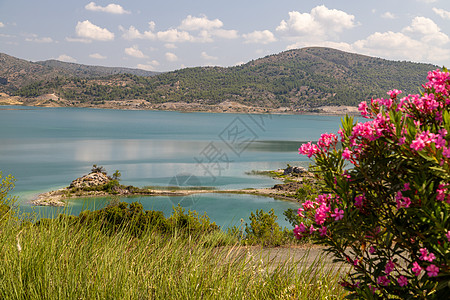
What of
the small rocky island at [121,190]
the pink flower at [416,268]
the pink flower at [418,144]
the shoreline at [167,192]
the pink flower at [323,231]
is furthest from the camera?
the small rocky island at [121,190]

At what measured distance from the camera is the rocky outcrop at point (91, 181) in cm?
4738

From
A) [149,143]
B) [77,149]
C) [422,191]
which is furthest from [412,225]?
[149,143]

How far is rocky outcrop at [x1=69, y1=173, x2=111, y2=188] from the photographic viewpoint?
47.4 meters

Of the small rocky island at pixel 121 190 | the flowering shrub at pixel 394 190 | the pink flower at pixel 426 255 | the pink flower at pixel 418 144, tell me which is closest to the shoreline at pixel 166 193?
the small rocky island at pixel 121 190

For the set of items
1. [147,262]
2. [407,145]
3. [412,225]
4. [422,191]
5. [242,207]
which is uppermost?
[407,145]

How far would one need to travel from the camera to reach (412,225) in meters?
2.58

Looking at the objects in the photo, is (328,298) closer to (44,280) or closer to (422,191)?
(422,191)

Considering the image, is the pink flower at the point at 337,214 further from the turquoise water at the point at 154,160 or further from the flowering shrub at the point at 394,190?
the turquoise water at the point at 154,160

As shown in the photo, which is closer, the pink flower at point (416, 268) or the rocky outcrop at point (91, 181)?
the pink flower at point (416, 268)

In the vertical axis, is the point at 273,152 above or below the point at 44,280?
below

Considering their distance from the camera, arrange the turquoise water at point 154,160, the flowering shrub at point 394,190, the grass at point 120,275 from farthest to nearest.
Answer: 1. the turquoise water at point 154,160
2. the grass at point 120,275
3. the flowering shrub at point 394,190

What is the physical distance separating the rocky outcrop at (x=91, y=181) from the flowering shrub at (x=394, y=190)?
4760 centimetres

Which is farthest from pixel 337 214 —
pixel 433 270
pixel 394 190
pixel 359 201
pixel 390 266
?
pixel 433 270

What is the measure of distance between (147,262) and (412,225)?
9.33 feet
